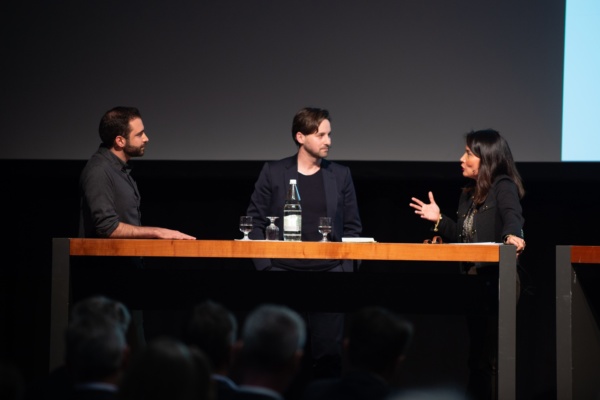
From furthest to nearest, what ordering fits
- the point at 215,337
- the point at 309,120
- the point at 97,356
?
the point at 309,120, the point at 215,337, the point at 97,356

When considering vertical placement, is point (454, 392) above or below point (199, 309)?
below

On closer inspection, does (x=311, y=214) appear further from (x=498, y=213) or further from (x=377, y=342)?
(x=377, y=342)

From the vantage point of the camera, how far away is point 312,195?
432 centimetres

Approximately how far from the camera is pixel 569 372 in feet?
12.3

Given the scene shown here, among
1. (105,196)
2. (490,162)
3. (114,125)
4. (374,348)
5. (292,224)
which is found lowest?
(374,348)

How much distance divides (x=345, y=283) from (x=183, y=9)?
211 centimetres

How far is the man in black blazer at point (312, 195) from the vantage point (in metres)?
4.27

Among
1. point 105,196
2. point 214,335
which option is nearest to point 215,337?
point 214,335

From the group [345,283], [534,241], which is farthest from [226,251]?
[534,241]

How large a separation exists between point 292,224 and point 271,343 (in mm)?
1706

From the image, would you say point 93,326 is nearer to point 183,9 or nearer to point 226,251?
point 226,251

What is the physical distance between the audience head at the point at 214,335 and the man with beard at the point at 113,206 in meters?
1.46

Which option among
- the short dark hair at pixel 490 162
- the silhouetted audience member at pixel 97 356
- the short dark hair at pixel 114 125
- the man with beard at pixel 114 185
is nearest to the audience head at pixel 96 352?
the silhouetted audience member at pixel 97 356

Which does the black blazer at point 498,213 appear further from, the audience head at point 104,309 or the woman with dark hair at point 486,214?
the audience head at point 104,309
